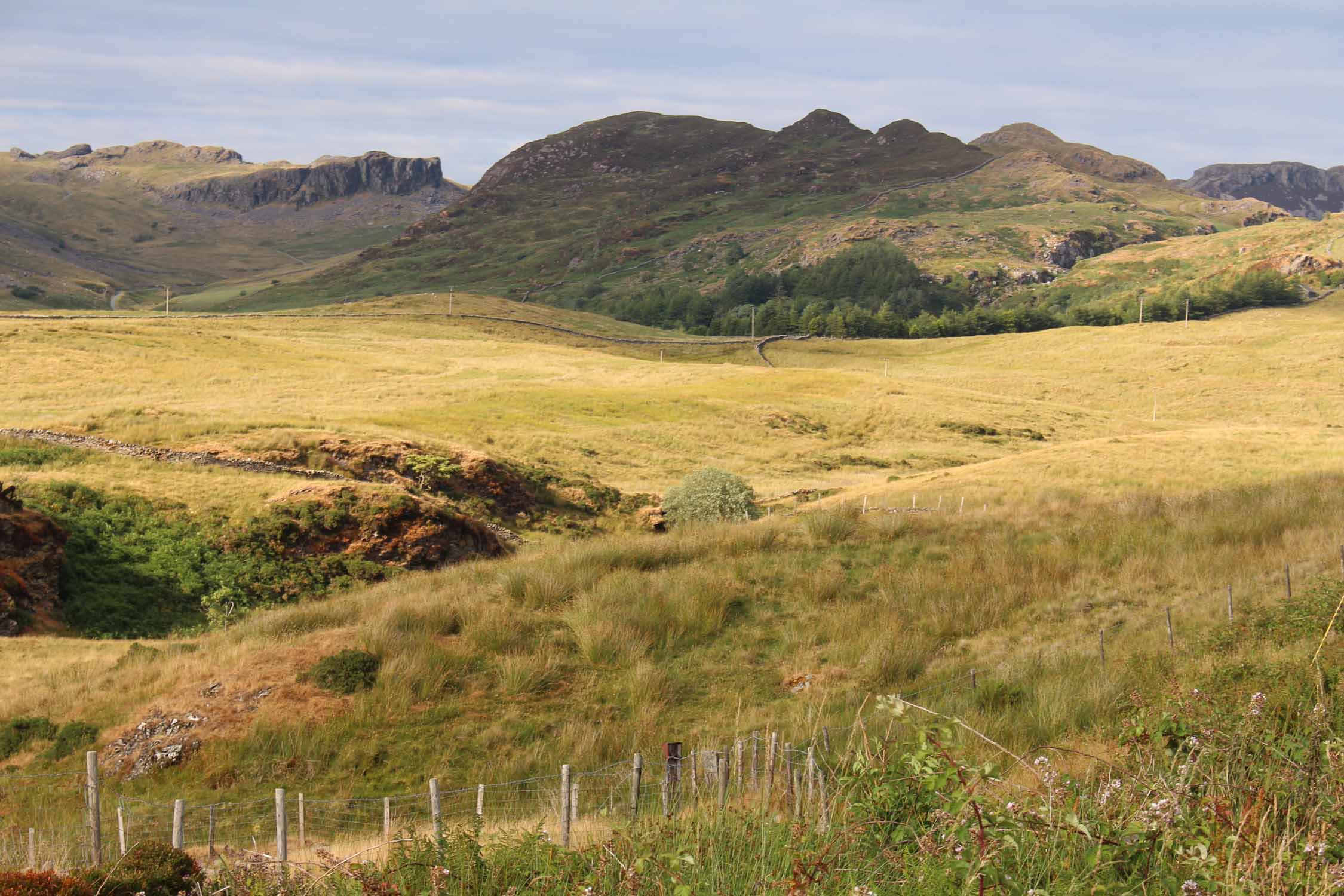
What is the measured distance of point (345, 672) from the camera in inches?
569

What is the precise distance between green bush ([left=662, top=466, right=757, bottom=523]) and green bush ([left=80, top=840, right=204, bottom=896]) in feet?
100

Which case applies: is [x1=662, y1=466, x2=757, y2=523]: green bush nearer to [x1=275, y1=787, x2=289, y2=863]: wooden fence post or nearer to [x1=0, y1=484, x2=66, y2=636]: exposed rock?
[x1=0, y1=484, x2=66, y2=636]: exposed rock

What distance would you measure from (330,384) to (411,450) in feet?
90.2

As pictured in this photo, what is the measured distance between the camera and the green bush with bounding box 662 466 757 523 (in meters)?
38.4

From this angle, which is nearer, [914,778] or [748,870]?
[748,870]

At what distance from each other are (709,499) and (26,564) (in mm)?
22403

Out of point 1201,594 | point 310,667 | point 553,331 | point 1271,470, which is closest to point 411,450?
point 310,667

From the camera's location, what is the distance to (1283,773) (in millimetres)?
5461

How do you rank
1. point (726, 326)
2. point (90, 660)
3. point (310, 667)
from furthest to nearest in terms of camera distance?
1. point (726, 326)
2. point (90, 660)
3. point (310, 667)

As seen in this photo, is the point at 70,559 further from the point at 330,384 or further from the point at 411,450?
the point at 330,384

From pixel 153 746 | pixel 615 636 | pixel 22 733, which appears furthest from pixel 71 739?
pixel 615 636

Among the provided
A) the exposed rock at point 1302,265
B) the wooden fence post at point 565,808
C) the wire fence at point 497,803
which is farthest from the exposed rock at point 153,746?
the exposed rock at point 1302,265

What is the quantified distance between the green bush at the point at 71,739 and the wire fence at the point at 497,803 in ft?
2.26

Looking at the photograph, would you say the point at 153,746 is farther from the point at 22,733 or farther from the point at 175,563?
the point at 175,563
